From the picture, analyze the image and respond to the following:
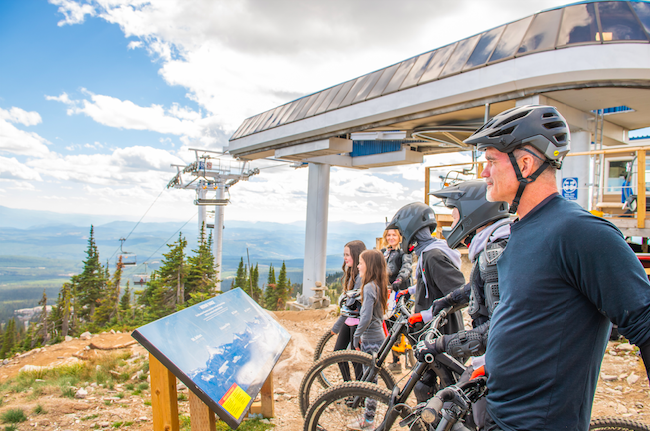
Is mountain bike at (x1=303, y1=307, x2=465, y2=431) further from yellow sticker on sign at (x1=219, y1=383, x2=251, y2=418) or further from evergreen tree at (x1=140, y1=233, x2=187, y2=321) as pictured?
evergreen tree at (x1=140, y1=233, x2=187, y2=321)

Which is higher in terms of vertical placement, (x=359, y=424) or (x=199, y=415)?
(x=199, y=415)

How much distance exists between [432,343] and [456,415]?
45 centimetres

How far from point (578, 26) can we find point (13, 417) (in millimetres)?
9534

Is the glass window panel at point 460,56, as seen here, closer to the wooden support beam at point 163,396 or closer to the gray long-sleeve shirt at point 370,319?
the gray long-sleeve shirt at point 370,319

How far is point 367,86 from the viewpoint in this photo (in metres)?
9.62

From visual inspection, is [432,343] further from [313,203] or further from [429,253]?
[313,203]

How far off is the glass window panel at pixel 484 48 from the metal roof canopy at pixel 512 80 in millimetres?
24

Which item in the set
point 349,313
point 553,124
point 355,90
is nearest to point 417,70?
point 355,90

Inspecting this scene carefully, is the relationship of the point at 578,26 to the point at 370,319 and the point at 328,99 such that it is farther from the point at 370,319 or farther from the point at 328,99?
the point at 328,99

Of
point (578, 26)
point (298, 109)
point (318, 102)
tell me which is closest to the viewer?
point (578, 26)

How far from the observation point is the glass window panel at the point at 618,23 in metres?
5.28

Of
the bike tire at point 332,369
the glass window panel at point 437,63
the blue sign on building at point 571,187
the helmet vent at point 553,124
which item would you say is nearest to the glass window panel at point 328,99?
the glass window panel at point 437,63

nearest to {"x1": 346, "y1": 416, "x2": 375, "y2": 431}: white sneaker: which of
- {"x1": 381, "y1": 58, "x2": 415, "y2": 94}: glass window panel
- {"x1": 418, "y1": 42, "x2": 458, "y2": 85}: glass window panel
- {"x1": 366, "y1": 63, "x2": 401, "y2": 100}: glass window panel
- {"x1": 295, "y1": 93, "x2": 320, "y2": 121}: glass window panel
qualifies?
{"x1": 418, "y1": 42, "x2": 458, "y2": 85}: glass window panel

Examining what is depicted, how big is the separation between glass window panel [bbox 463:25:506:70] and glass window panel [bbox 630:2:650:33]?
1953 mm
